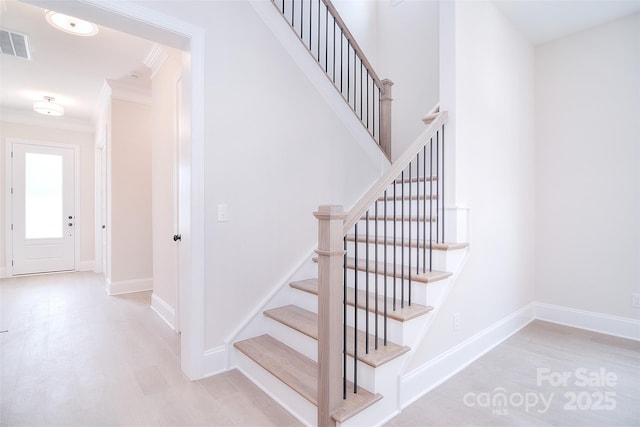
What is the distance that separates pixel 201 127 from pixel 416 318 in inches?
75.4

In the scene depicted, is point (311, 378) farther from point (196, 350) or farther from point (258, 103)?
point (258, 103)

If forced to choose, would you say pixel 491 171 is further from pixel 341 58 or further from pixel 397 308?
pixel 341 58

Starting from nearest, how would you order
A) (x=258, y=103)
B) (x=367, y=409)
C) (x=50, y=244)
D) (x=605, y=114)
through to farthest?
(x=367, y=409)
(x=258, y=103)
(x=605, y=114)
(x=50, y=244)

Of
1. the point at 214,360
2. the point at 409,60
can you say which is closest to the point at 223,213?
the point at 214,360

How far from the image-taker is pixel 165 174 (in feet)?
11.4

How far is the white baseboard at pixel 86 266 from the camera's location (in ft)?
20.4

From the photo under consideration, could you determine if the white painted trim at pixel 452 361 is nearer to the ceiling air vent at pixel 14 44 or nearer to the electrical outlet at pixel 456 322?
the electrical outlet at pixel 456 322

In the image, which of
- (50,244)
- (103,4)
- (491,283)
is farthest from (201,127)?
(50,244)

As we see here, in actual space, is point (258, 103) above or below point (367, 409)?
above

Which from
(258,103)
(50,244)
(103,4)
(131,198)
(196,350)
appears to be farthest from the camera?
(50,244)

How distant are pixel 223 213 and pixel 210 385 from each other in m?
1.17

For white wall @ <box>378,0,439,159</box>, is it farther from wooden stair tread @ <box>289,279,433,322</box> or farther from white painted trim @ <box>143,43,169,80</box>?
white painted trim @ <box>143,43,169,80</box>

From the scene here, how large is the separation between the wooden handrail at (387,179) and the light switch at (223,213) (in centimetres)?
107

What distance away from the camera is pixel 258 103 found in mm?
2506
